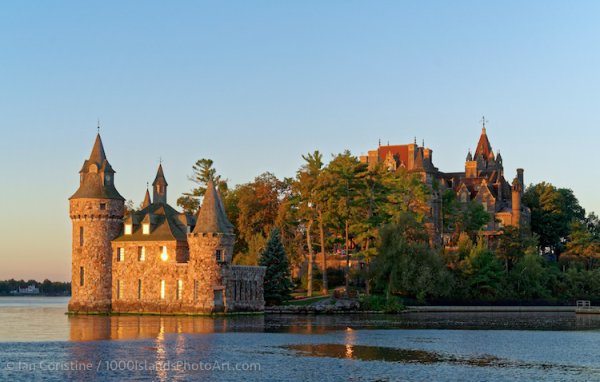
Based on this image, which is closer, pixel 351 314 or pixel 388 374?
pixel 388 374

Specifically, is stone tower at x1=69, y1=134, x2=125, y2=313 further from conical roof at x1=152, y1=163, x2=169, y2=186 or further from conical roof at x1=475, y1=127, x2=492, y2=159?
conical roof at x1=475, y1=127, x2=492, y2=159

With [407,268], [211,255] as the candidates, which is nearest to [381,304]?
[407,268]

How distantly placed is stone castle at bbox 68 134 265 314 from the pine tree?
12.4 ft

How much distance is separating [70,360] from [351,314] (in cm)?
4485

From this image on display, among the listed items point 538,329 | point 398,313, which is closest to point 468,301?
point 398,313

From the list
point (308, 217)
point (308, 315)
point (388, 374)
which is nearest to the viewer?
point (388, 374)

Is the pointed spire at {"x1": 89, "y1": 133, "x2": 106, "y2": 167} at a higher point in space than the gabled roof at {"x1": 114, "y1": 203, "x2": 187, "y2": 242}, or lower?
higher

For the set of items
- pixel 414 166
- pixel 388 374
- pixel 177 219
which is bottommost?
pixel 388 374

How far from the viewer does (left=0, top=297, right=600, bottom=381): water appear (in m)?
37.1

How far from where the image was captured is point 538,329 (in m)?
63.8

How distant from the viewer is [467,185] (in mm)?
128875

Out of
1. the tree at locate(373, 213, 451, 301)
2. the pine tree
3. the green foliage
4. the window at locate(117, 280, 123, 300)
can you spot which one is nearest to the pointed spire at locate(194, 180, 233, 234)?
the pine tree

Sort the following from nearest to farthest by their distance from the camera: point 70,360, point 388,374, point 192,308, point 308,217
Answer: point 388,374 → point 70,360 → point 192,308 → point 308,217

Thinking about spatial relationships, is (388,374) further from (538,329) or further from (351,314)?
(351,314)
